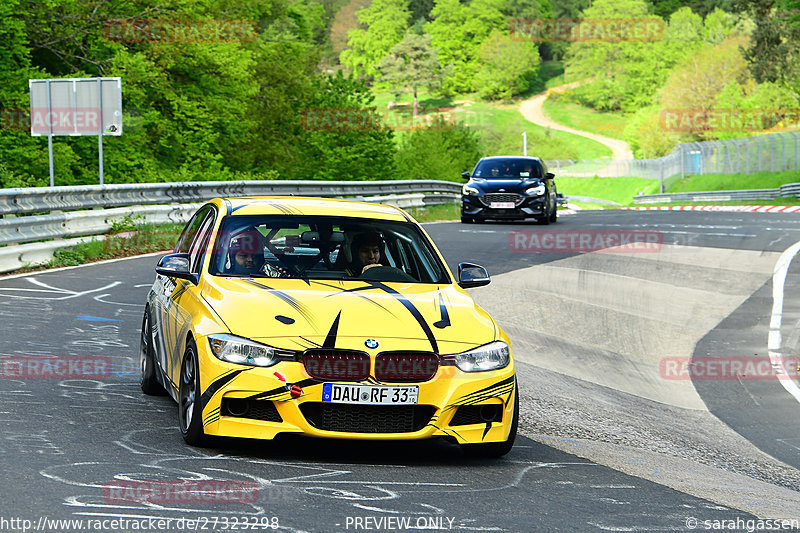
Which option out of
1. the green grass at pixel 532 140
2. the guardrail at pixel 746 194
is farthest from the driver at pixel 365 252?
the green grass at pixel 532 140

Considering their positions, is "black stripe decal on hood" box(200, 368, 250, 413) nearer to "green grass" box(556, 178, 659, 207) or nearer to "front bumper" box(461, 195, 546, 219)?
"front bumper" box(461, 195, 546, 219)

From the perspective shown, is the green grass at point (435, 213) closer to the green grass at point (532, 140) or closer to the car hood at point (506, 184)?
the car hood at point (506, 184)

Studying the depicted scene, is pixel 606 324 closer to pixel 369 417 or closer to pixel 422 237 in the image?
pixel 422 237

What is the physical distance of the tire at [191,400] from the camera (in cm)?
632

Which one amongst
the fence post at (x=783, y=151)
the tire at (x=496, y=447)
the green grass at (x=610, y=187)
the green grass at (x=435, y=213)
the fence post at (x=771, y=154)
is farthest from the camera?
the green grass at (x=610, y=187)

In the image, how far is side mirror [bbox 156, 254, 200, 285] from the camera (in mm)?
7230

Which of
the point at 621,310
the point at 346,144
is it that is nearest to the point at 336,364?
the point at 621,310

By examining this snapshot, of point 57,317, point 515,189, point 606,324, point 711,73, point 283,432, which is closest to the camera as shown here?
point 283,432

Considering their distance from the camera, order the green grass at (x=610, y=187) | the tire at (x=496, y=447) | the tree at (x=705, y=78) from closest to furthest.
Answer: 1. the tire at (x=496, y=447)
2. the green grass at (x=610, y=187)
3. the tree at (x=705, y=78)

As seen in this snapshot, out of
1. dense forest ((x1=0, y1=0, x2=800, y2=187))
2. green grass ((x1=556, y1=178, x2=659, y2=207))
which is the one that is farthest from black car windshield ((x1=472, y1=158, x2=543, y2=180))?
green grass ((x1=556, y1=178, x2=659, y2=207))

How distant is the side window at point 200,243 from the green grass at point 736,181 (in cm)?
5586

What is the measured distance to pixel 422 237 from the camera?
26.1 feet

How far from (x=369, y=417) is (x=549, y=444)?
1.87m

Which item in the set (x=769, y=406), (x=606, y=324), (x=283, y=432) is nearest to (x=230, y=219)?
(x=283, y=432)
